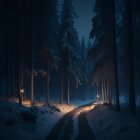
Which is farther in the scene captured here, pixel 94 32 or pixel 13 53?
pixel 13 53

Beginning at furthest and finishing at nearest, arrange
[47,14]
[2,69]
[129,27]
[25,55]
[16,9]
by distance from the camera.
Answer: [2,69], [25,55], [47,14], [16,9], [129,27]

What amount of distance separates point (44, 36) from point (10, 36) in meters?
4.68

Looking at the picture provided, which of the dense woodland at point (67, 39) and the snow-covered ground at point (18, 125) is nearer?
the snow-covered ground at point (18, 125)

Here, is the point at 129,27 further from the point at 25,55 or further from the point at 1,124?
the point at 25,55

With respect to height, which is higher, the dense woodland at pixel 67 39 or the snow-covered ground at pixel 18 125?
the dense woodland at pixel 67 39

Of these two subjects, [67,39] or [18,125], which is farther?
[67,39]

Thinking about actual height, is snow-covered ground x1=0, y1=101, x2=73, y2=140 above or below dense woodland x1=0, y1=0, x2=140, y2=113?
below

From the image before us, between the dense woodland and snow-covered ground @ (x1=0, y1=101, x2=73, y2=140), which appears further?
the dense woodland

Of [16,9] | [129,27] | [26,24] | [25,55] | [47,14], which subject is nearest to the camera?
[129,27]

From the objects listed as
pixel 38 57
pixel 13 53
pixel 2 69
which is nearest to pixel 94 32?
pixel 38 57

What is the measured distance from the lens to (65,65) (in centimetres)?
4381

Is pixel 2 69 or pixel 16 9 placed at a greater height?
pixel 16 9

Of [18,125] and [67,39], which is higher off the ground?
[67,39]

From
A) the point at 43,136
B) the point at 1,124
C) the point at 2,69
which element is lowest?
the point at 43,136
